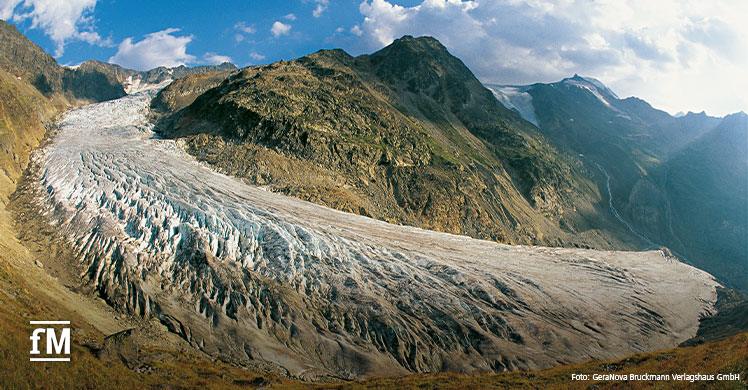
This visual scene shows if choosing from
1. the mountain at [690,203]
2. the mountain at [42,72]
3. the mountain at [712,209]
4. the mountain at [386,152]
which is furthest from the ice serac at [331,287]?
the mountain at [42,72]

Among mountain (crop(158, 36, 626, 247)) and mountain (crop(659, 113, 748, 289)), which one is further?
mountain (crop(659, 113, 748, 289))

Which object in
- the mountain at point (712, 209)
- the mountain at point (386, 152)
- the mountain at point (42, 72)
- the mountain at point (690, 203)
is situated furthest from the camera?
→ the mountain at point (42, 72)

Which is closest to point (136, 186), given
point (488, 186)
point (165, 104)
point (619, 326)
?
point (619, 326)

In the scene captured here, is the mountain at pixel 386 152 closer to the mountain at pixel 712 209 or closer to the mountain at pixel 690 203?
the mountain at pixel 690 203

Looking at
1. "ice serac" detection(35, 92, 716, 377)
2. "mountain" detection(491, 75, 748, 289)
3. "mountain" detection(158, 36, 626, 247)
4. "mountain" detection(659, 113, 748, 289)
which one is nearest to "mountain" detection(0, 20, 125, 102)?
"mountain" detection(158, 36, 626, 247)

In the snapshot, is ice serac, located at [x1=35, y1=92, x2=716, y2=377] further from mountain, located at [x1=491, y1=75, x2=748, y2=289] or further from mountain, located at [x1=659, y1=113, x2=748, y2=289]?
mountain, located at [x1=491, y1=75, x2=748, y2=289]

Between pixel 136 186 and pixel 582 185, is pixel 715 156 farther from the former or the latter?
pixel 136 186

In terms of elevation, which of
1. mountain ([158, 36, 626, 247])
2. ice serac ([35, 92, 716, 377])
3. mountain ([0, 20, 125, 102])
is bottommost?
ice serac ([35, 92, 716, 377])
